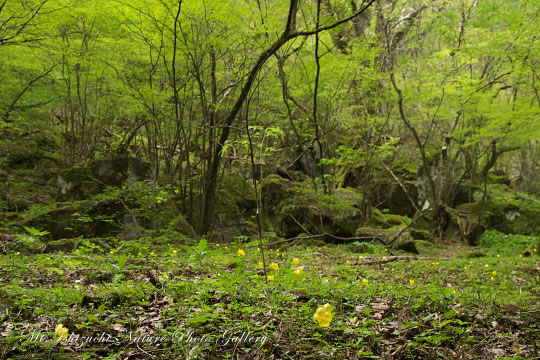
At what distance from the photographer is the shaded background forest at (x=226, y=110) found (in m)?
7.12

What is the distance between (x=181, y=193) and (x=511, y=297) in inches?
271

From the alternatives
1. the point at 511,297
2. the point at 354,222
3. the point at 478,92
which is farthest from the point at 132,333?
the point at 478,92

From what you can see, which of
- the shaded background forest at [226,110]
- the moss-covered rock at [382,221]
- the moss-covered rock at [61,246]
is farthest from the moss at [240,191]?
the moss-covered rock at [61,246]

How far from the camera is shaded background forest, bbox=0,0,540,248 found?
7.12m

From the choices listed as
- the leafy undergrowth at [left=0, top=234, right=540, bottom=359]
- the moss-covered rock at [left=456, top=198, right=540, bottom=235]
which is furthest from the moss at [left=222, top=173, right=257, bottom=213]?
the moss-covered rock at [left=456, top=198, right=540, bottom=235]

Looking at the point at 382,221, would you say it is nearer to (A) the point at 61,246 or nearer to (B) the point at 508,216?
(B) the point at 508,216

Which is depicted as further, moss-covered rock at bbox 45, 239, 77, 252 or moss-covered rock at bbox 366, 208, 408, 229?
moss-covered rock at bbox 366, 208, 408, 229

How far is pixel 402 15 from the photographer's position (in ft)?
44.2

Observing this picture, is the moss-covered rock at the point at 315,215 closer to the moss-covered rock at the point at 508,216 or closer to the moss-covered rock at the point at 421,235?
the moss-covered rock at the point at 421,235

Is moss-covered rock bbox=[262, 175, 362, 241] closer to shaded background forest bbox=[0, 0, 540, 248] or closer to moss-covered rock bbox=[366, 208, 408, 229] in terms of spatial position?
shaded background forest bbox=[0, 0, 540, 248]

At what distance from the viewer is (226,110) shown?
8.72 metres

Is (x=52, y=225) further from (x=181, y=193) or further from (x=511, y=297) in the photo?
(x=511, y=297)

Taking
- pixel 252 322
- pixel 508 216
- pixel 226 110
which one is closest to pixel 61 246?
pixel 226 110

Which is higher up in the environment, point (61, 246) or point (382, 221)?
point (61, 246)
